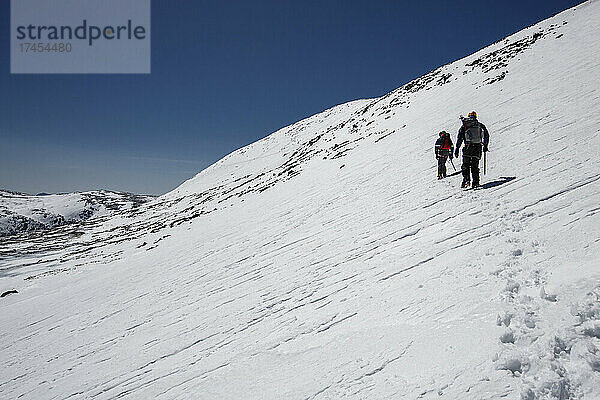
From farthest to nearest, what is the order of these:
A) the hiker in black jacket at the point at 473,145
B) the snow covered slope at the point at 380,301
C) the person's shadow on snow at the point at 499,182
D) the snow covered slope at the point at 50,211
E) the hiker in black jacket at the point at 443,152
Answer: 1. the snow covered slope at the point at 50,211
2. the hiker in black jacket at the point at 443,152
3. the hiker in black jacket at the point at 473,145
4. the person's shadow on snow at the point at 499,182
5. the snow covered slope at the point at 380,301

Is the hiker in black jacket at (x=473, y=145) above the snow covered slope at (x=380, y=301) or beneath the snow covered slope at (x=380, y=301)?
above

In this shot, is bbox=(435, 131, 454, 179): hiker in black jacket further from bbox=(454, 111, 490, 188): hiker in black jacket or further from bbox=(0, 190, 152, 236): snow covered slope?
bbox=(0, 190, 152, 236): snow covered slope

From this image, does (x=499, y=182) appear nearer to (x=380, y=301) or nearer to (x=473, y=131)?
(x=473, y=131)

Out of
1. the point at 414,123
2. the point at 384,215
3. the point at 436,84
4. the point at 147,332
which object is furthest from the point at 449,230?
the point at 436,84

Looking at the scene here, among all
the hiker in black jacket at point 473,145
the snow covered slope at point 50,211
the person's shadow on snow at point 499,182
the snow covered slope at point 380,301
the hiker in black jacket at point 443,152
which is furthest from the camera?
the snow covered slope at point 50,211

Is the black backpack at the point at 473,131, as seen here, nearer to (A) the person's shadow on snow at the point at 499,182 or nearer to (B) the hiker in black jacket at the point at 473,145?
(B) the hiker in black jacket at the point at 473,145

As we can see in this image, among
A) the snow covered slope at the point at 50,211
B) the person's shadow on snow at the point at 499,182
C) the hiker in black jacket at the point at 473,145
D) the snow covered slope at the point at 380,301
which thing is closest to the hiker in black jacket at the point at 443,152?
the snow covered slope at the point at 380,301

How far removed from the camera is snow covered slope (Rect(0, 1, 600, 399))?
291 cm

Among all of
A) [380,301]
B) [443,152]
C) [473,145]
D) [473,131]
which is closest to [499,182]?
[473,145]

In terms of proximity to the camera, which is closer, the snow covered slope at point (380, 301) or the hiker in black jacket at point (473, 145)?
the snow covered slope at point (380, 301)

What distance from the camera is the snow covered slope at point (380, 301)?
9.53 ft

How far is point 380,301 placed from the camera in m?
4.41

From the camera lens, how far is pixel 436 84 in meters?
33.1

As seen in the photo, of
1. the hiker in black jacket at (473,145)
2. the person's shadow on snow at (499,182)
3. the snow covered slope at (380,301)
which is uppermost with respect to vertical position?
the hiker in black jacket at (473,145)
